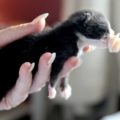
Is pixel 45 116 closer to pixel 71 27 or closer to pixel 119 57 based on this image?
pixel 119 57

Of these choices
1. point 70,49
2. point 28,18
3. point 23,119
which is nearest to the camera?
point 70,49

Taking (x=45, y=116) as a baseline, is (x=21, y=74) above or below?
above

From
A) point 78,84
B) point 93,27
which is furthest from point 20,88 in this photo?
point 78,84

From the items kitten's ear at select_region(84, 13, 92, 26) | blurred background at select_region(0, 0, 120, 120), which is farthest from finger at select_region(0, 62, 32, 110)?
blurred background at select_region(0, 0, 120, 120)

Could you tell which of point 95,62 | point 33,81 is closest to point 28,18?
point 95,62

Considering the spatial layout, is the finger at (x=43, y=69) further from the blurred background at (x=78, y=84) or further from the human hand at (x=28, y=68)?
the blurred background at (x=78, y=84)

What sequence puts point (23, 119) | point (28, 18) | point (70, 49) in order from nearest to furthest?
point (70, 49) < point (28, 18) < point (23, 119)

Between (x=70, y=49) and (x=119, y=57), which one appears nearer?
(x=70, y=49)

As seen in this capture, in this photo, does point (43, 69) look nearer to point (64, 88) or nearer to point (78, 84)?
point (64, 88)

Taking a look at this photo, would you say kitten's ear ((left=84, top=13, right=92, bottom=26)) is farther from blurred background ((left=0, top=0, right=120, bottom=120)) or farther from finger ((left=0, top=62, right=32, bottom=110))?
blurred background ((left=0, top=0, right=120, bottom=120))
